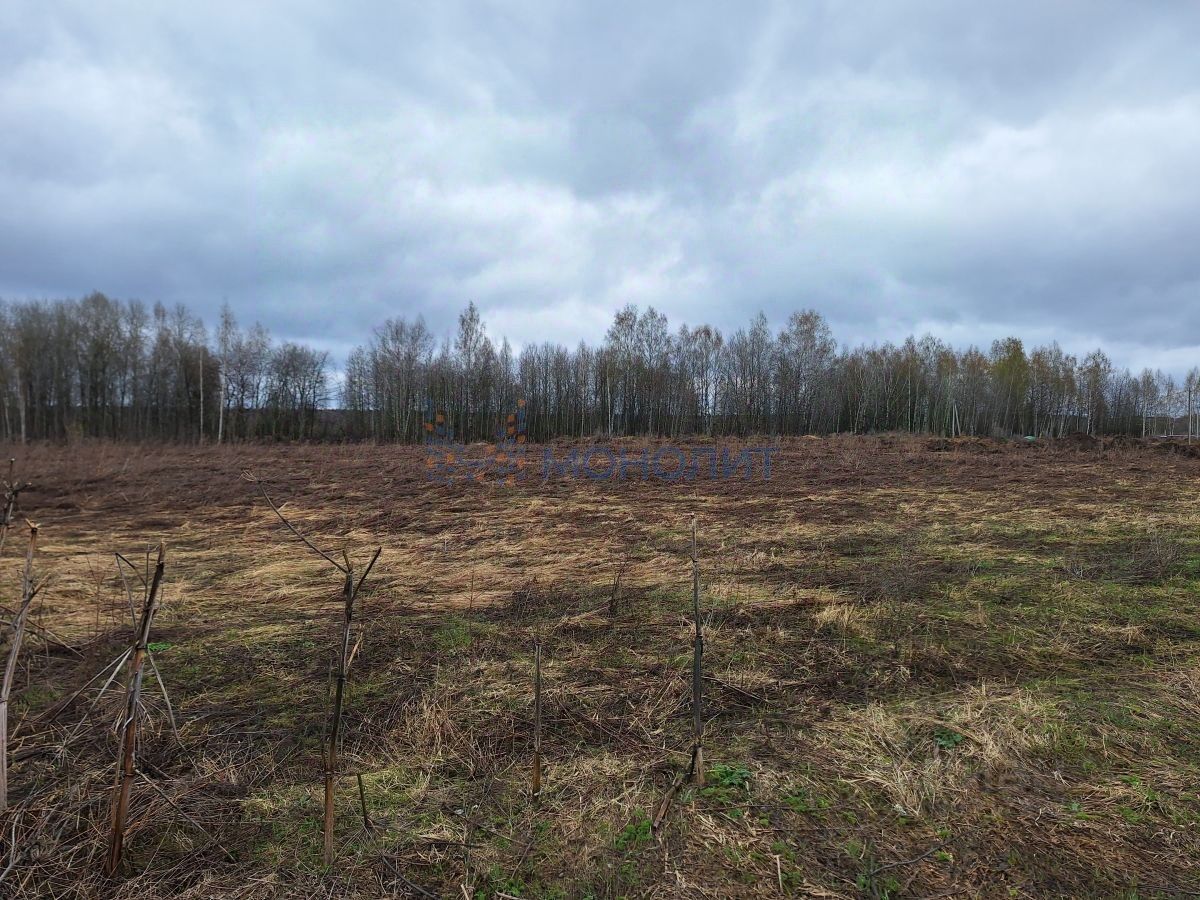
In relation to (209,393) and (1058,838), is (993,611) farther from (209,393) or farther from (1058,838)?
(209,393)

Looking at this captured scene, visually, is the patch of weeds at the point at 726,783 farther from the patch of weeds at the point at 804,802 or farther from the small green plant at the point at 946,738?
the small green plant at the point at 946,738

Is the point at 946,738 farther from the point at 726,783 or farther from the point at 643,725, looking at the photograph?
the point at 643,725

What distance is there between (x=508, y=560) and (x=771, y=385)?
46.2 metres

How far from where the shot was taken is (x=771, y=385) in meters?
50.2

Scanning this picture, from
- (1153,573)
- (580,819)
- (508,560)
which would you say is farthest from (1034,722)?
(508,560)

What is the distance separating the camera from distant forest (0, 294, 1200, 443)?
43312 mm

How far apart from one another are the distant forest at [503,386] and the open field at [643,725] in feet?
121

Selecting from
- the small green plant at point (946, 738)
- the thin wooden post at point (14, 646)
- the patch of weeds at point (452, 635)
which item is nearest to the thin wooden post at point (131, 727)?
the thin wooden post at point (14, 646)

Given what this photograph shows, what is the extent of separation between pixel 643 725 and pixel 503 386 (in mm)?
46066

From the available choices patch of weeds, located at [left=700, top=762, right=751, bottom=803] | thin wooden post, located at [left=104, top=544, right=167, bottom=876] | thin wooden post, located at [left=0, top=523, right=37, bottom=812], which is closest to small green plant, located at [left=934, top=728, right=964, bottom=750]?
patch of weeds, located at [left=700, top=762, right=751, bottom=803]

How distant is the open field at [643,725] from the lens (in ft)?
7.03

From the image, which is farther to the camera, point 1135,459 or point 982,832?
point 1135,459

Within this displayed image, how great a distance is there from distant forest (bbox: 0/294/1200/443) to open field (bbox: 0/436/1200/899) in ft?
121

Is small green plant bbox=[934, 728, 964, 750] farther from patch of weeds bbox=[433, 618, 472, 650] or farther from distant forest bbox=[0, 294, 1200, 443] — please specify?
distant forest bbox=[0, 294, 1200, 443]
